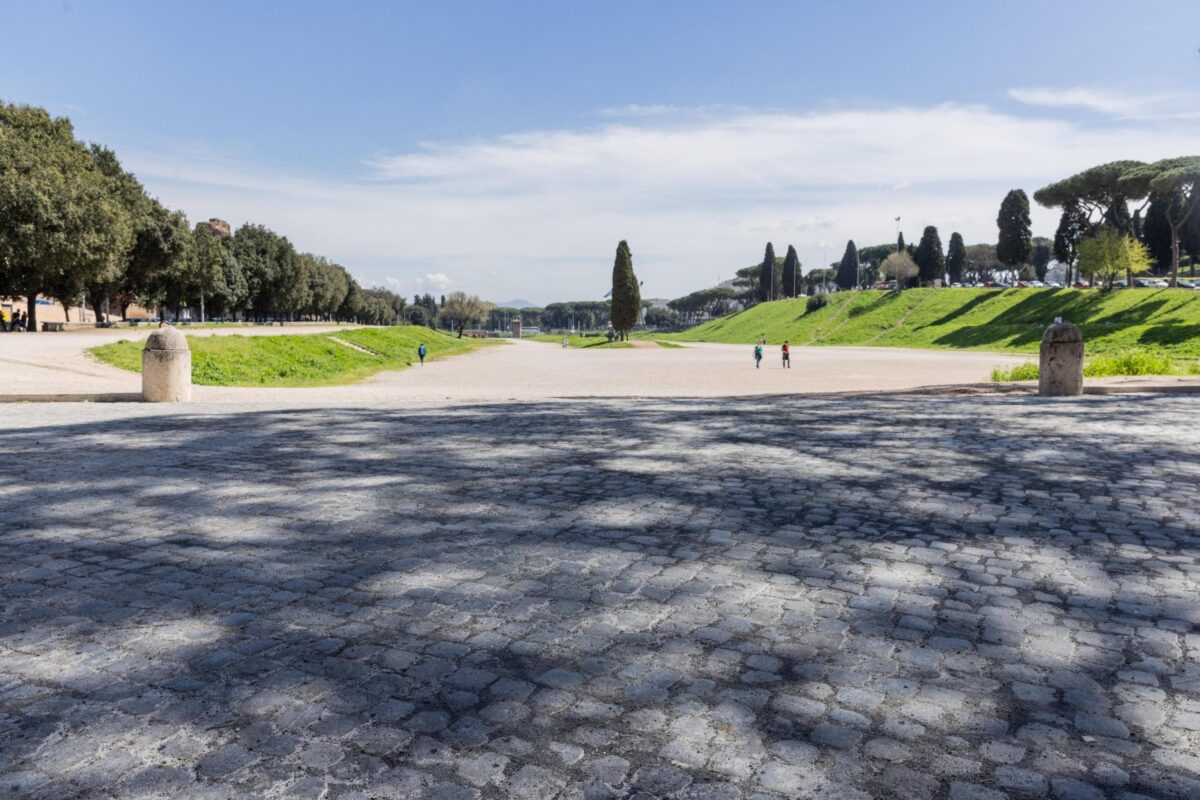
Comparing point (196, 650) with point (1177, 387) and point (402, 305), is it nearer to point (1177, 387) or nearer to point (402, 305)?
point (1177, 387)

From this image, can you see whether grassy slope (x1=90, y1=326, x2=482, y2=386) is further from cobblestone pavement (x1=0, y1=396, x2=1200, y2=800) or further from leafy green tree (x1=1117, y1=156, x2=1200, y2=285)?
leafy green tree (x1=1117, y1=156, x2=1200, y2=285)

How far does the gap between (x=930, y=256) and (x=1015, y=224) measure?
A: 18.1 m

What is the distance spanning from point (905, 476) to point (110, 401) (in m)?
13.1

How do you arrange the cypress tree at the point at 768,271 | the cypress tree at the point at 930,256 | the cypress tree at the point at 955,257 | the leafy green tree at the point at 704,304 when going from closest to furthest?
the cypress tree at the point at 930,256 < the cypress tree at the point at 955,257 < the cypress tree at the point at 768,271 < the leafy green tree at the point at 704,304

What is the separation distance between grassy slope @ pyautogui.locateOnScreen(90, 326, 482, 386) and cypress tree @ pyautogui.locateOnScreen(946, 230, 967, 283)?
277 ft

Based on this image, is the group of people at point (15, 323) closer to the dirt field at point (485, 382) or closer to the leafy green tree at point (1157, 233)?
the dirt field at point (485, 382)

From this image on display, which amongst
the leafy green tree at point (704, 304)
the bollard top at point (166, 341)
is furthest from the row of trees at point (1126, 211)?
the leafy green tree at point (704, 304)

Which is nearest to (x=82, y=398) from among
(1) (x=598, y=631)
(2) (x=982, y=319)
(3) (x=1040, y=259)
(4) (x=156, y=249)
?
(1) (x=598, y=631)

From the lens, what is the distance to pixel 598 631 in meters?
3.38

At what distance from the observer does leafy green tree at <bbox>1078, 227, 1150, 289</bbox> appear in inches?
2416

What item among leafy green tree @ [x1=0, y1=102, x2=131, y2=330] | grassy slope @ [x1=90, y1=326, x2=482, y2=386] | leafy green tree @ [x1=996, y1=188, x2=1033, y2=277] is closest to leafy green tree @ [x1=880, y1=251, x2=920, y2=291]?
leafy green tree @ [x1=996, y1=188, x2=1033, y2=277]

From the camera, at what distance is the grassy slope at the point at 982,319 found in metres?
49.1

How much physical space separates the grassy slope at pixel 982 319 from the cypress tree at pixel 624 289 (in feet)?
57.6

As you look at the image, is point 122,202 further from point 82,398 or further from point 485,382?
point 82,398
